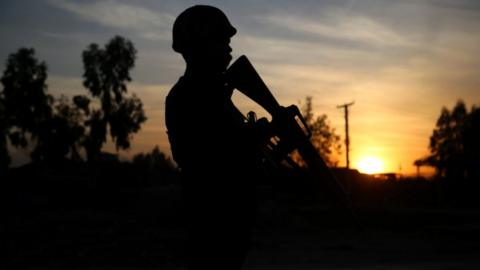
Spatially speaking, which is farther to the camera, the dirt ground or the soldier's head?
the dirt ground

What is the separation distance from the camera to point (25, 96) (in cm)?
6781

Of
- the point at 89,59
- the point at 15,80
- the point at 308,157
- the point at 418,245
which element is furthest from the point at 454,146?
the point at 308,157

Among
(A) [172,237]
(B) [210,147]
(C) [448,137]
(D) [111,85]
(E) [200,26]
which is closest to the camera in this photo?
(B) [210,147]

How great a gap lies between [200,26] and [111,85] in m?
61.4

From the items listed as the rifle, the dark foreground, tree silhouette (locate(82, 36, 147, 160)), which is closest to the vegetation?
tree silhouette (locate(82, 36, 147, 160))

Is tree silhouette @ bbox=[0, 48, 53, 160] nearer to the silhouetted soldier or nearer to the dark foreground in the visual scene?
the dark foreground

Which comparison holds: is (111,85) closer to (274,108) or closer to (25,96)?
(25,96)

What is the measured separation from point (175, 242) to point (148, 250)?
172 cm

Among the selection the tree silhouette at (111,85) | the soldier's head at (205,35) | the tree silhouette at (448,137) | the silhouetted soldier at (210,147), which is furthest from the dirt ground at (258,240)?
the tree silhouette at (448,137)

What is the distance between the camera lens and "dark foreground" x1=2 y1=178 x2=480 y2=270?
1330 centimetres

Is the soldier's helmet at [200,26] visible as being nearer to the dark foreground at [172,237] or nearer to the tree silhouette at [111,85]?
the dark foreground at [172,237]

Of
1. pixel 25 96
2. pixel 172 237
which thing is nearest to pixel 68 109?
pixel 25 96

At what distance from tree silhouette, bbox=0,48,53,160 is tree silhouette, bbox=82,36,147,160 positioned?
851 cm

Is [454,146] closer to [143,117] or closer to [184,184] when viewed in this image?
[143,117]
